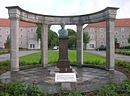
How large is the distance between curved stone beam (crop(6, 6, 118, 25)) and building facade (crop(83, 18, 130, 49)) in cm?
6943

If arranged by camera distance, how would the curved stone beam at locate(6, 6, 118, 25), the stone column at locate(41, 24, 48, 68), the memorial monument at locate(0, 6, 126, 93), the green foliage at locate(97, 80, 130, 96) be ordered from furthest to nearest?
the stone column at locate(41, 24, 48, 68), the curved stone beam at locate(6, 6, 118, 25), the memorial monument at locate(0, 6, 126, 93), the green foliage at locate(97, 80, 130, 96)

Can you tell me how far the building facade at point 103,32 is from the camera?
88938 millimetres

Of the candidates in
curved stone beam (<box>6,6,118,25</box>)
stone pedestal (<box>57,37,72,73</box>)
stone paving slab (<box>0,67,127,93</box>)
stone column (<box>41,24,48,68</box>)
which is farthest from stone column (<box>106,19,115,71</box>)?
stone column (<box>41,24,48,68</box>)

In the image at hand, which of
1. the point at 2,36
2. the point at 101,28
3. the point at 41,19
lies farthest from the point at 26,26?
the point at 41,19

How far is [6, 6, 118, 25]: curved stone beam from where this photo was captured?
16250 mm

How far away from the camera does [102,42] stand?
3551 inches

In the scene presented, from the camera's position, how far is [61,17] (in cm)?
1981

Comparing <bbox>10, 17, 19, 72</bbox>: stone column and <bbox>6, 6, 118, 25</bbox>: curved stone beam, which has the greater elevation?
<bbox>6, 6, 118, 25</bbox>: curved stone beam

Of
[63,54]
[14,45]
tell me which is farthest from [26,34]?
[63,54]

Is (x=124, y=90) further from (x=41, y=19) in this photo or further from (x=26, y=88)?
(x=41, y=19)

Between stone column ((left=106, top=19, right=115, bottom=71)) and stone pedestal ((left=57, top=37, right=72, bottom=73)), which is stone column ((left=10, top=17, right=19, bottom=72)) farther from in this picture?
stone column ((left=106, top=19, right=115, bottom=71))

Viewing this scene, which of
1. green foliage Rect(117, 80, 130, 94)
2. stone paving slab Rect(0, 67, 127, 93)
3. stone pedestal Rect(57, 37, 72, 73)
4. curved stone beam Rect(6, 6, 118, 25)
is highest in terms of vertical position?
curved stone beam Rect(6, 6, 118, 25)

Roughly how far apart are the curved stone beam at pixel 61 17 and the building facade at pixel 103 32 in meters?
69.4

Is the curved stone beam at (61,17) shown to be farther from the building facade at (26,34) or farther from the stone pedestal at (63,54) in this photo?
the building facade at (26,34)
